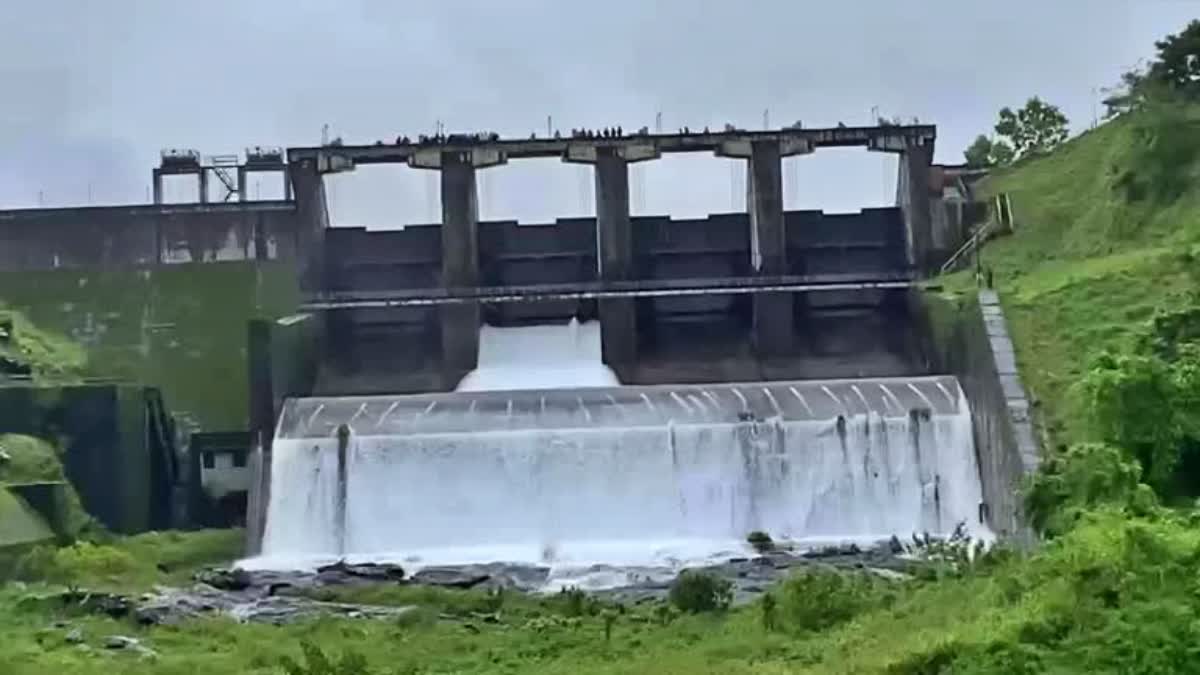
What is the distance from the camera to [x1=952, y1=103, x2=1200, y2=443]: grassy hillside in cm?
2358

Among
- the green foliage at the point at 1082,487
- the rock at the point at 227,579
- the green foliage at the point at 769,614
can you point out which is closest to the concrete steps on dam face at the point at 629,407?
the rock at the point at 227,579

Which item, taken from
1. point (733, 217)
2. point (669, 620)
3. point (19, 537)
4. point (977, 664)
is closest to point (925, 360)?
point (733, 217)

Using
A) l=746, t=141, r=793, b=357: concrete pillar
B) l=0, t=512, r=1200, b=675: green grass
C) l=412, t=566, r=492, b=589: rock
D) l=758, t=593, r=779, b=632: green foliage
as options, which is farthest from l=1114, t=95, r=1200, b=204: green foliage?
l=758, t=593, r=779, b=632: green foliage

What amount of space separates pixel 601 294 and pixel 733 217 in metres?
3.19

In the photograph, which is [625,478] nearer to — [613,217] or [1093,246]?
[613,217]

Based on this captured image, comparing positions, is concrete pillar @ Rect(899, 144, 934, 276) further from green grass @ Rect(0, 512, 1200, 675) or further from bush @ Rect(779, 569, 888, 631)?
bush @ Rect(779, 569, 888, 631)

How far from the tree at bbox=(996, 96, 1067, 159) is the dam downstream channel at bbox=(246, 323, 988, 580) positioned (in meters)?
21.2

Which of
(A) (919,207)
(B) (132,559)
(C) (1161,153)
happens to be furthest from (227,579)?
(C) (1161,153)

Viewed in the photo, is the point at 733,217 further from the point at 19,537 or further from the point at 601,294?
the point at 19,537

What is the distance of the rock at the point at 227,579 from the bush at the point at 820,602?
7.71 m

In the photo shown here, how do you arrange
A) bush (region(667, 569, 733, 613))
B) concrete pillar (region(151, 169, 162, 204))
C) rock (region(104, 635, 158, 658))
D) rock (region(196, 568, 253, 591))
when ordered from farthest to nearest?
concrete pillar (region(151, 169, 162, 204)) → rock (region(196, 568, 253, 591)) → bush (region(667, 569, 733, 613)) → rock (region(104, 635, 158, 658))

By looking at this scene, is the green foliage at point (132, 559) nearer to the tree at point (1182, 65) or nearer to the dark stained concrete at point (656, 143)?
the dark stained concrete at point (656, 143)

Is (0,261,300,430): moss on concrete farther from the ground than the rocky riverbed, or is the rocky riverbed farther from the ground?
(0,261,300,430): moss on concrete

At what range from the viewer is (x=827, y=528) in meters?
24.5
